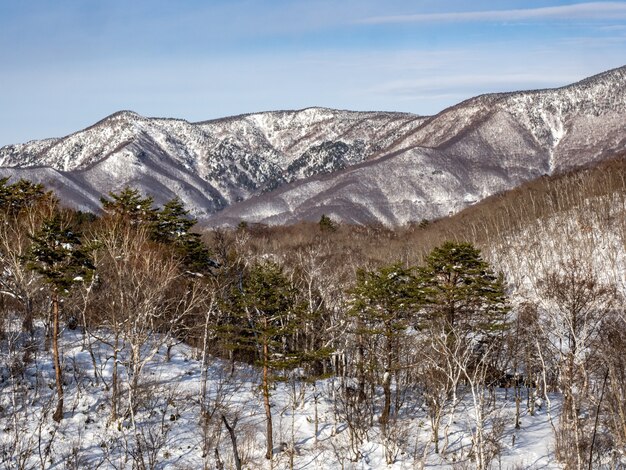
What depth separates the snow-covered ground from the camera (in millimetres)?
28094

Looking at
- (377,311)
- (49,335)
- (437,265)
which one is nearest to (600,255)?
(437,265)

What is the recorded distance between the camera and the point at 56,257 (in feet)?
90.8

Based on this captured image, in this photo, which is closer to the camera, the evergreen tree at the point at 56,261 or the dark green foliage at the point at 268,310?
the evergreen tree at the point at 56,261

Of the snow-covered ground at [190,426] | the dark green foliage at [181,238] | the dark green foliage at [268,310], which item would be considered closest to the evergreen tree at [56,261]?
the snow-covered ground at [190,426]

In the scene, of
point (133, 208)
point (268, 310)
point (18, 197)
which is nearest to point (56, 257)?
point (268, 310)

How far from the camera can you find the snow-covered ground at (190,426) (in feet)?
92.2

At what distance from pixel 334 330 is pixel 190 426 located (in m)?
10.6

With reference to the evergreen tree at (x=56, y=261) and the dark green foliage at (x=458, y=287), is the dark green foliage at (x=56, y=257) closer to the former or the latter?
the evergreen tree at (x=56, y=261)

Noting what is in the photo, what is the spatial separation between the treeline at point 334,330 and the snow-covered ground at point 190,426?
0.46m

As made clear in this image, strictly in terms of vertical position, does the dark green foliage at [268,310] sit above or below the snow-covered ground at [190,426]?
above

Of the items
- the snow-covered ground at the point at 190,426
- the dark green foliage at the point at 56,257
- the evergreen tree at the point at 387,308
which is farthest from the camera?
the evergreen tree at the point at 387,308

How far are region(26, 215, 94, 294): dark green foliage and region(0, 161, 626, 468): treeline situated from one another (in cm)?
7

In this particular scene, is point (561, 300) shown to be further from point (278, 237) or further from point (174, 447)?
point (278, 237)

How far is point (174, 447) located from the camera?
29547mm
